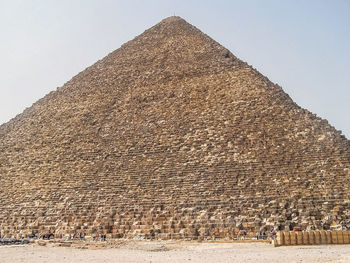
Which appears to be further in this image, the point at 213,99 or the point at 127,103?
the point at 127,103

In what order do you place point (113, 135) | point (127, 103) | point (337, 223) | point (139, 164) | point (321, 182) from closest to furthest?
point (337, 223) → point (321, 182) → point (139, 164) → point (113, 135) → point (127, 103)

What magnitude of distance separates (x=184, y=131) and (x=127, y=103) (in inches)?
157

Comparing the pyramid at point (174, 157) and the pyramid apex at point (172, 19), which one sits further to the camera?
the pyramid apex at point (172, 19)

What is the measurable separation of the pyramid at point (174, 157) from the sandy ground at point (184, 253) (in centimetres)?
165

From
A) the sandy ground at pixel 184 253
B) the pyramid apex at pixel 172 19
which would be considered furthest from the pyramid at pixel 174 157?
the pyramid apex at pixel 172 19

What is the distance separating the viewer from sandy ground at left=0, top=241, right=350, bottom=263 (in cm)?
1008

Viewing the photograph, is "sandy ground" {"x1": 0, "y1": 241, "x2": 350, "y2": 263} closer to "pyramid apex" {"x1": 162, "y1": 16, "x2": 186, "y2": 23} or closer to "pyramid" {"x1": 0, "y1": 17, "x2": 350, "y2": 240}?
"pyramid" {"x1": 0, "y1": 17, "x2": 350, "y2": 240}

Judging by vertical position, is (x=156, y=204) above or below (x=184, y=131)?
below

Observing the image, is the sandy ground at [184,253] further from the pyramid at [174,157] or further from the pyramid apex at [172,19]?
the pyramid apex at [172,19]

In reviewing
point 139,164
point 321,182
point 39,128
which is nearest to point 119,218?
point 139,164

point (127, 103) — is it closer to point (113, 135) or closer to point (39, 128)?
point (113, 135)

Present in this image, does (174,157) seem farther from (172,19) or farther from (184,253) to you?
(172,19)

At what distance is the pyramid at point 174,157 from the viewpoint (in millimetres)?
15719

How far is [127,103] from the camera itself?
22.5m
